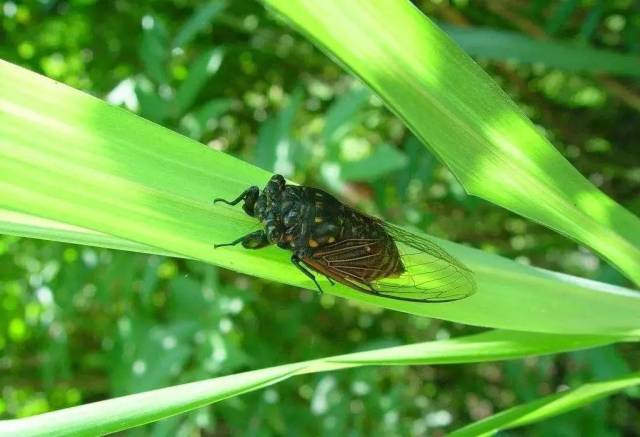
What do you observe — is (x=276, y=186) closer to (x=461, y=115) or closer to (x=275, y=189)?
(x=275, y=189)

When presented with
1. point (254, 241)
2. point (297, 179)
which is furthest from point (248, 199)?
point (297, 179)

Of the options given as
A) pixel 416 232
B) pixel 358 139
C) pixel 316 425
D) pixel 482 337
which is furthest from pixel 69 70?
pixel 482 337

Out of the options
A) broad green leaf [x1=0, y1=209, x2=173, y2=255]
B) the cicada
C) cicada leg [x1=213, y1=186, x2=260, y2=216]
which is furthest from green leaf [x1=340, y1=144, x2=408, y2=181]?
broad green leaf [x1=0, y1=209, x2=173, y2=255]

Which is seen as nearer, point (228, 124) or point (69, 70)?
point (69, 70)

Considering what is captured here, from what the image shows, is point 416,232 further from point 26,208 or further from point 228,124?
point 228,124

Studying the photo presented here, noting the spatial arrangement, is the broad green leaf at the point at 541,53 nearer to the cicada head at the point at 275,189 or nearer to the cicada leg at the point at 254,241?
the cicada head at the point at 275,189

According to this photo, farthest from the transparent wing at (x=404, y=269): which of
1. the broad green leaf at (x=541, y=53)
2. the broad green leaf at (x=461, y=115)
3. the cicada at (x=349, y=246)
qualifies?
the broad green leaf at (x=541, y=53)

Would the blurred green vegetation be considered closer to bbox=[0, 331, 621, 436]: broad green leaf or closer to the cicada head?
the cicada head
